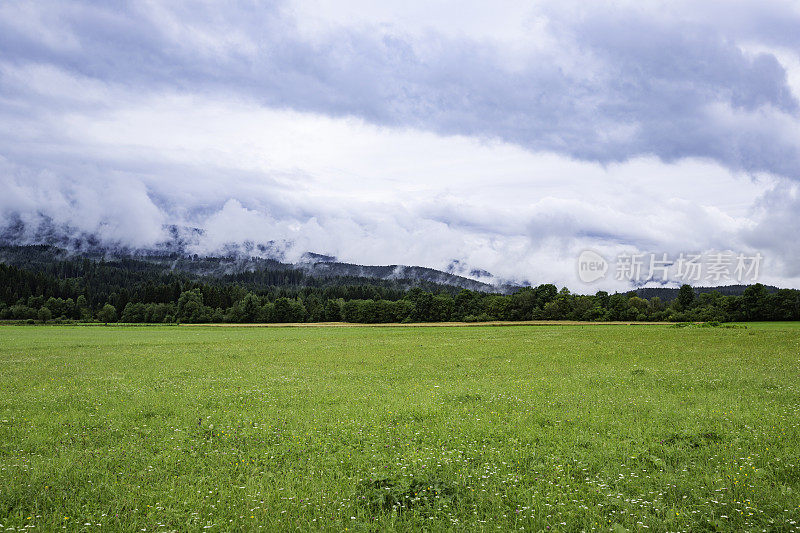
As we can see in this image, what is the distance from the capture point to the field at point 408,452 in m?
8.53

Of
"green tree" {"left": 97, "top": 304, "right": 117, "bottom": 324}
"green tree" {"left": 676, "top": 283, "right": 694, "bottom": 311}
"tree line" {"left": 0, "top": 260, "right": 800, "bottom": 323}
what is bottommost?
"green tree" {"left": 97, "top": 304, "right": 117, "bottom": 324}

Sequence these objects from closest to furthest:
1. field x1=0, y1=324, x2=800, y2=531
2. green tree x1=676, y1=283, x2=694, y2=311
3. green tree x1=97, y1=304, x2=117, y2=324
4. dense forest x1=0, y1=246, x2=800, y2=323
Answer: field x1=0, y1=324, x2=800, y2=531 < dense forest x1=0, y1=246, x2=800, y2=323 < green tree x1=676, y1=283, x2=694, y2=311 < green tree x1=97, y1=304, x2=117, y2=324

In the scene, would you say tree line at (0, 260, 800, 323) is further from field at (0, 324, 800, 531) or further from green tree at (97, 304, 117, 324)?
field at (0, 324, 800, 531)

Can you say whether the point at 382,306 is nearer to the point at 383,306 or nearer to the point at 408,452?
the point at 383,306

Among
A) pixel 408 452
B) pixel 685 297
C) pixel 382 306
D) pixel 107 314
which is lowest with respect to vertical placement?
pixel 107 314

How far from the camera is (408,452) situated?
1171 cm

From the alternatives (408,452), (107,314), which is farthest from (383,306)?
(408,452)

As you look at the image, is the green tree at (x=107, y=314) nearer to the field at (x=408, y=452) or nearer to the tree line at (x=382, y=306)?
the tree line at (x=382, y=306)

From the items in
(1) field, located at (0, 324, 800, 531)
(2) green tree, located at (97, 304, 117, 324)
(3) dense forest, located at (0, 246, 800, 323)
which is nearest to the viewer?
(1) field, located at (0, 324, 800, 531)

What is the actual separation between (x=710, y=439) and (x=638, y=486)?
15.0 feet

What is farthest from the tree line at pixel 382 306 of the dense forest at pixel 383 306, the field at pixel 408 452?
the field at pixel 408 452

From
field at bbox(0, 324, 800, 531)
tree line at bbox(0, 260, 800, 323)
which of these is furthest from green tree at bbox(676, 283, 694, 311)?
field at bbox(0, 324, 800, 531)

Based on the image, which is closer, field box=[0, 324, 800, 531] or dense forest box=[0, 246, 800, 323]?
field box=[0, 324, 800, 531]

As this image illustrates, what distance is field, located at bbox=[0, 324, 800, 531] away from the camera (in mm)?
8531
